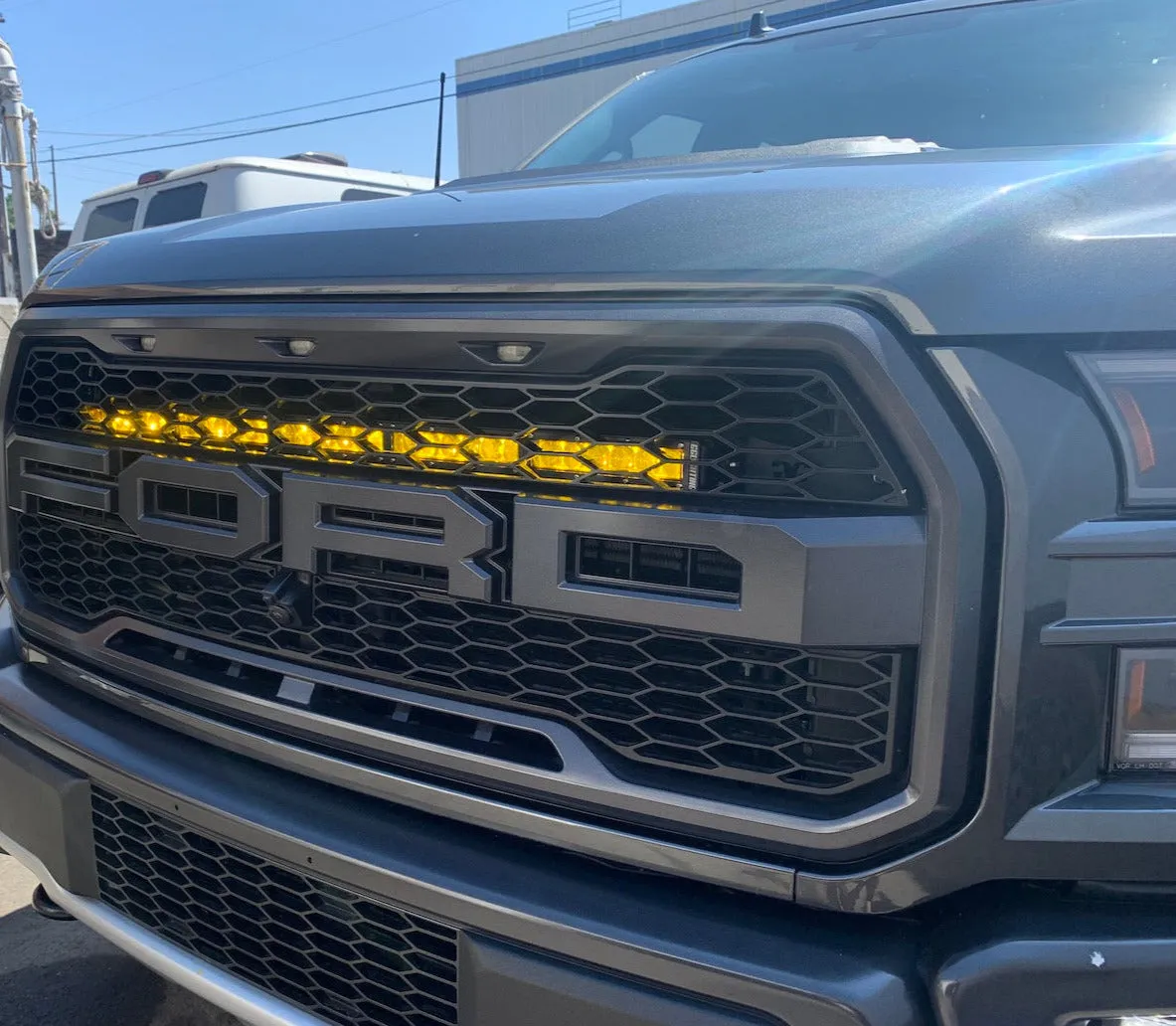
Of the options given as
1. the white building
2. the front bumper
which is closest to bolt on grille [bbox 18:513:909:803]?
the front bumper

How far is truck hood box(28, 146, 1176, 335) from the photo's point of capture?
3.56 feet

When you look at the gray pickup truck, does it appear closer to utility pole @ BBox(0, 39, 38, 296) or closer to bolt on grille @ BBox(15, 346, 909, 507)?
bolt on grille @ BBox(15, 346, 909, 507)

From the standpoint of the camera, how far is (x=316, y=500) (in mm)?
1491

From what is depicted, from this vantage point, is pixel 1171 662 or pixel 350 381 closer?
pixel 1171 662

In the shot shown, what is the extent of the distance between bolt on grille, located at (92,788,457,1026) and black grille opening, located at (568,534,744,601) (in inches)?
20.4

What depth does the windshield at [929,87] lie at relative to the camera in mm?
2170

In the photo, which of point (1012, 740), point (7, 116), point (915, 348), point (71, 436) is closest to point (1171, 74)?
point (915, 348)

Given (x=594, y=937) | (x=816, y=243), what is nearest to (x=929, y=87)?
(x=816, y=243)

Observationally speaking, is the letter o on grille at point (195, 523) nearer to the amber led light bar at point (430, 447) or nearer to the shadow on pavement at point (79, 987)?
the amber led light bar at point (430, 447)

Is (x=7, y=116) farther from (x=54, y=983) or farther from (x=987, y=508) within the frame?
(x=987, y=508)

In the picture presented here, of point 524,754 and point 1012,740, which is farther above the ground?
point 1012,740

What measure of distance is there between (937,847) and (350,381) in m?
1.00

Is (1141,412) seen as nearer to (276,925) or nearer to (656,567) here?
(656,567)

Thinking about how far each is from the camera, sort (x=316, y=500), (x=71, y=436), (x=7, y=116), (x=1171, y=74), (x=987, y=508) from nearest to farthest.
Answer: (x=987, y=508) → (x=316, y=500) → (x=71, y=436) → (x=1171, y=74) → (x=7, y=116)
